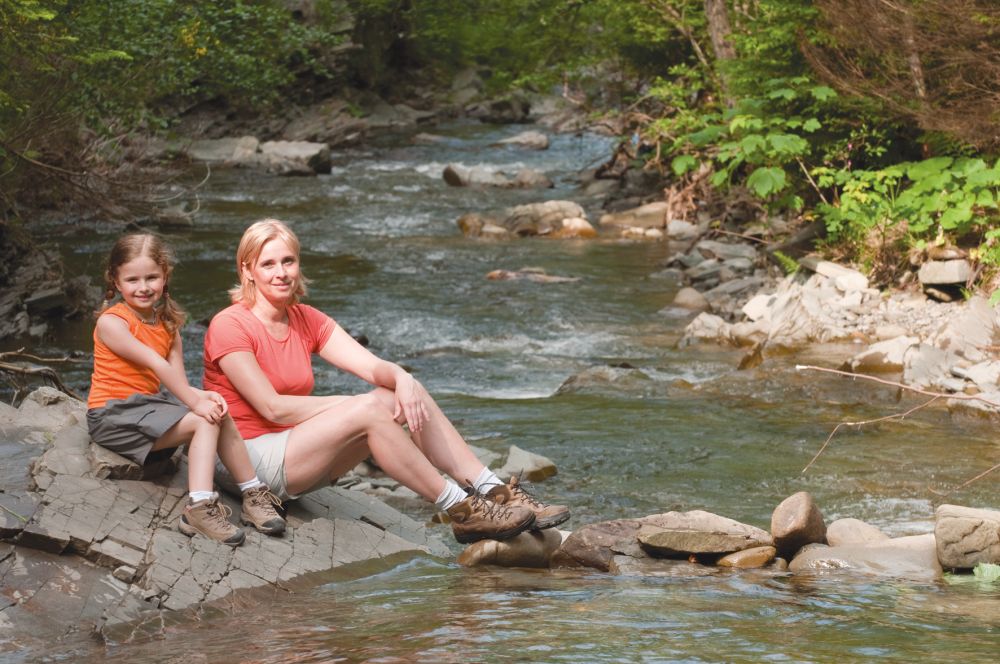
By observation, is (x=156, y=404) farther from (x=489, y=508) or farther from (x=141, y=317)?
(x=489, y=508)

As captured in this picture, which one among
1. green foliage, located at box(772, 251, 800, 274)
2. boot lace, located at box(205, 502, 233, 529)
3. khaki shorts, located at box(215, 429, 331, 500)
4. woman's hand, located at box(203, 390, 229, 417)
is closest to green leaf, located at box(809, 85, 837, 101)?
green foliage, located at box(772, 251, 800, 274)

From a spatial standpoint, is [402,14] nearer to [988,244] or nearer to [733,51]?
[733,51]

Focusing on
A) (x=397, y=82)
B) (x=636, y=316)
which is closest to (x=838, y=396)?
(x=636, y=316)

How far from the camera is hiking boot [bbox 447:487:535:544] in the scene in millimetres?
Result: 4941

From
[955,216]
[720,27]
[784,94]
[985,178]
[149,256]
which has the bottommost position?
[955,216]

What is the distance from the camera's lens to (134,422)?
4.67 m

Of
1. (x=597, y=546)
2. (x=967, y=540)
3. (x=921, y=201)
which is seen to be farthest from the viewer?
Answer: (x=921, y=201)

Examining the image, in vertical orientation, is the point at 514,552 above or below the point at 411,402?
below

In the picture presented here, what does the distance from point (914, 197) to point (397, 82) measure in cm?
2752

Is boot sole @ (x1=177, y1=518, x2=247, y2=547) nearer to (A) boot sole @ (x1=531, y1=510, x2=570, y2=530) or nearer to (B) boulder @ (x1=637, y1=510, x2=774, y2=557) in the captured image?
(A) boot sole @ (x1=531, y1=510, x2=570, y2=530)

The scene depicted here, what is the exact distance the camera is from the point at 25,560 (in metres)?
4.19

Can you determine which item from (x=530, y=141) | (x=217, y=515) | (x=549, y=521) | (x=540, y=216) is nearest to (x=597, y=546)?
(x=549, y=521)

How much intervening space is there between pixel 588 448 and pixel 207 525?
3.92 m

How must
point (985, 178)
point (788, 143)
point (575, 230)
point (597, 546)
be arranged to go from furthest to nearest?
point (575, 230)
point (788, 143)
point (985, 178)
point (597, 546)
